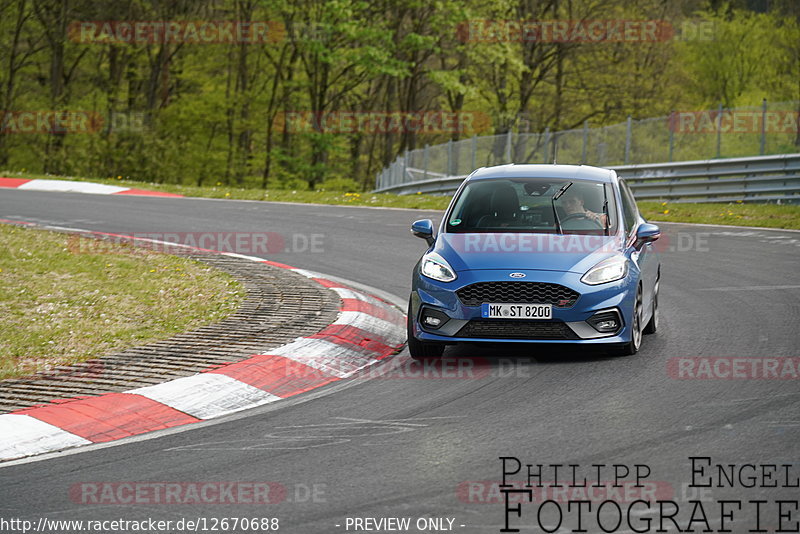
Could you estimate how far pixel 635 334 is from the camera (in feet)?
29.8

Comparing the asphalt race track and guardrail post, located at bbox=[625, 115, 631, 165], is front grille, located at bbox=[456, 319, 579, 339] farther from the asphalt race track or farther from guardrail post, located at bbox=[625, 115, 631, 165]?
guardrail post, located at bbox=[625, 115, 631, 165]

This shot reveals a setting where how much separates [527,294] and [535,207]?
57.8 inches

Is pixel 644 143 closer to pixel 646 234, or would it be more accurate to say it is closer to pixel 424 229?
pixel 646 234

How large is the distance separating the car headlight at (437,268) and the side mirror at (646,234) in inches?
74.2

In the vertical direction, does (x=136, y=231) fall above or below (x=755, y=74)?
below

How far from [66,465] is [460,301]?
12.1 ft

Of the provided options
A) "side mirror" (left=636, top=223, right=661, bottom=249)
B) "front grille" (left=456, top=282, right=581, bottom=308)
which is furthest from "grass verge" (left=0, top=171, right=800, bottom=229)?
"front grille" (left=456, top=282, right=581, bottom=308)

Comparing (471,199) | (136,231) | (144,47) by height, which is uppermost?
(144,47)

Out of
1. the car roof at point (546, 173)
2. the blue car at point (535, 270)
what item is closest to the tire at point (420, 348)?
the blue car at point (535, 270)

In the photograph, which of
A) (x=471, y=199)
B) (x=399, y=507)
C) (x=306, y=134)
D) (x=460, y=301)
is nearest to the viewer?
(x=399, y=507)

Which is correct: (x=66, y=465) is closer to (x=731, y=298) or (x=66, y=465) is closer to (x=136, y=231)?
(x=731, y=298)

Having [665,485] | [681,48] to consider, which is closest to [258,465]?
[665,485]

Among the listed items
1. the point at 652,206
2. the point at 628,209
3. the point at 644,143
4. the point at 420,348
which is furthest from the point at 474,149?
the point at 420,348

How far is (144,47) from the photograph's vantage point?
5628cm
